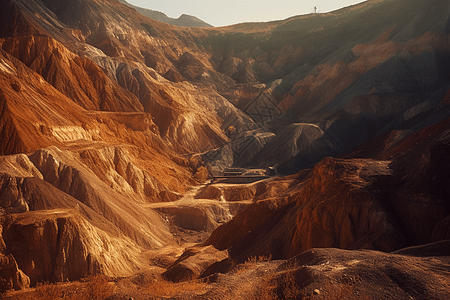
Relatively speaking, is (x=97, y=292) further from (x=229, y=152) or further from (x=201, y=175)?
(x=229, y=152)

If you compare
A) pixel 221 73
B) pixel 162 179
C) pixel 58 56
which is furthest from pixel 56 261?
pixel 221 73

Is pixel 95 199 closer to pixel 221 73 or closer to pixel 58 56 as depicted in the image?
pixel 58 56

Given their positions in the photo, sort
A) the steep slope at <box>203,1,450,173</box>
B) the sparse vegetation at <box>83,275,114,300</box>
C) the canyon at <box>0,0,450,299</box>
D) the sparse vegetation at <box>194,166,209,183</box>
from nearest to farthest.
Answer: the sparse vegetation at <box>83,275,114,300</box>, the canyon at <box>0,0,450,299</box>, the sparse vegetation at <box>194,166,209,183</box>, the steep slope at <box>203,1,450,173</box>

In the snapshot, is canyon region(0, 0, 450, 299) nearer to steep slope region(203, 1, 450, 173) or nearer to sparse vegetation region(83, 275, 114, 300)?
steep slope region(203, 1, 450, 173)

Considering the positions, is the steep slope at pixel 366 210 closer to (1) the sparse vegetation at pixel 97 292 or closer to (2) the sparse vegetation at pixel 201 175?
(1) the sparse vegetation at pixel 97 292

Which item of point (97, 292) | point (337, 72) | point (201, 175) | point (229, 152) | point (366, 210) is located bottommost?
point (201, 175)

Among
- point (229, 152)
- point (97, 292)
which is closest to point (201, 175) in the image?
point (229, 152)

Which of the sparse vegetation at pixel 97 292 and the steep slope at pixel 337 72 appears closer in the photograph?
the sparse vegetation at pixel 97 292

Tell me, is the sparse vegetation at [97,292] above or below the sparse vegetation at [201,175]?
above

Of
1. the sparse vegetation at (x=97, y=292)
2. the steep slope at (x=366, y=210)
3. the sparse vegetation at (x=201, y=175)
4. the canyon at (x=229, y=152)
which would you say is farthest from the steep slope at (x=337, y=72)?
the sparse vegetation at (x=97, y=292)

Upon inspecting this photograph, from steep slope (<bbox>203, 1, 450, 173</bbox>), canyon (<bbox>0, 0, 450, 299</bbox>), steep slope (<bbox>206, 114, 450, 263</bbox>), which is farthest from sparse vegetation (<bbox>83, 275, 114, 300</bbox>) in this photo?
steep slope (<bbox>203, 1, 450, 173</bbox>)
